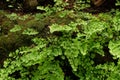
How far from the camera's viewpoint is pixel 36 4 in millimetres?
6055

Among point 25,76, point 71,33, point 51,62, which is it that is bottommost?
point 25,76

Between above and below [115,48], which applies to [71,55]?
below

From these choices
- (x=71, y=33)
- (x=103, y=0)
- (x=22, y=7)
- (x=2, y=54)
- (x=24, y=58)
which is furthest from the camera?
(x=22, y=7)

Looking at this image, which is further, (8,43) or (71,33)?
(8,43)

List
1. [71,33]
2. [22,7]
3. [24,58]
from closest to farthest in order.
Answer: [24,58]
[71,33]
[22,7]

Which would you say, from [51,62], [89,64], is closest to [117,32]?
[89,64]

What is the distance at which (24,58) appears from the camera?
4305 millimetres

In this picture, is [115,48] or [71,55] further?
[71,55]

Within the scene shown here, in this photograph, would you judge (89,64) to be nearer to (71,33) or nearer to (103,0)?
(71,33)

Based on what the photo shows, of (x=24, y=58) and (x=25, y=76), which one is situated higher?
(x=24, y=58)

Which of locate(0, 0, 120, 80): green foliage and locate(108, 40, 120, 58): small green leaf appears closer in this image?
locate(108, 40, 120, 58): small green leaf

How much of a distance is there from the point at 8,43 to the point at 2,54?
24 centimetres

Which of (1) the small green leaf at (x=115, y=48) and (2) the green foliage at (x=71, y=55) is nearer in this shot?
(1) the small green leaf at (x=115, y=48)

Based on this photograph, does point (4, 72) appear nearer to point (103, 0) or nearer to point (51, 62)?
point (51, 62)
